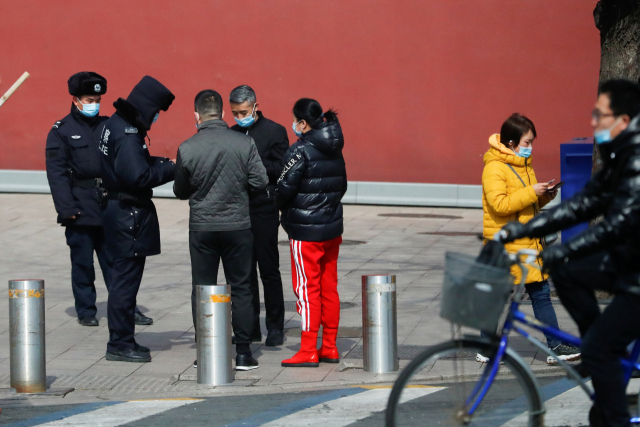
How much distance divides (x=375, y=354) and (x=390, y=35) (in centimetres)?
1119

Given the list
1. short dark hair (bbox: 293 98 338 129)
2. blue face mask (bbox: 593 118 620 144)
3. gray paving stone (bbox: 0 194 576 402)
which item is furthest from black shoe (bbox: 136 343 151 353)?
blue face mask (bbox: 593 118 620 144)

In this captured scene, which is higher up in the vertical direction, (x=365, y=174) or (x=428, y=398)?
(x=365, y=174)

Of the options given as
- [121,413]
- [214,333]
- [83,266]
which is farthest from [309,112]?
[83,266]

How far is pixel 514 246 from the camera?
22.3ft

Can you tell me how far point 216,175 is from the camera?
6.66 meters

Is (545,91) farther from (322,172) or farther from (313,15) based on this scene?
(322,172)

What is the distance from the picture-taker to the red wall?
16.6 m

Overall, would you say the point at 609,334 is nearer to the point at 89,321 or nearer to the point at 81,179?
the point at 89,321

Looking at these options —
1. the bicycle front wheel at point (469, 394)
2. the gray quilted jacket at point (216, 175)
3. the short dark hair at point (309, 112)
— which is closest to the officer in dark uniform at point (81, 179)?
the gray quilted jacket at point (216, 175)

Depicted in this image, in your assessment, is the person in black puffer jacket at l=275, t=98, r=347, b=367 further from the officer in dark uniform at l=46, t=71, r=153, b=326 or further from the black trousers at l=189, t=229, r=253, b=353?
the officer in dark uniform at l=46, t=71, r=153, b=326

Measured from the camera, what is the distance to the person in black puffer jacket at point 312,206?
6691 millimetres

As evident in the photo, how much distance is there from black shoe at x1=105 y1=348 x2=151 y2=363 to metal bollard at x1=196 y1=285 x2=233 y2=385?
2.70 feet

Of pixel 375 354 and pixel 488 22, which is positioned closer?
pixel 375 354

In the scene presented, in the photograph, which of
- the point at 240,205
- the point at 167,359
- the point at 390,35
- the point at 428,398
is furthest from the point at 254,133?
the point at 390,35
